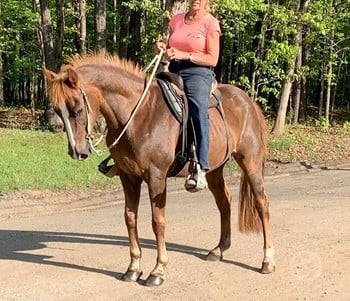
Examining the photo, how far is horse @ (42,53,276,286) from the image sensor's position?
5.04 m

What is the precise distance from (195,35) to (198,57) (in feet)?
0.74

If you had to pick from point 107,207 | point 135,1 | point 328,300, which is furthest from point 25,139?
point 328,300

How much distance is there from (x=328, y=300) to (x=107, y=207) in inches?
213

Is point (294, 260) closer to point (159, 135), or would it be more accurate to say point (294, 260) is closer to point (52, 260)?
point (159, 135)

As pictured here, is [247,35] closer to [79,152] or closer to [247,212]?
[247,212]

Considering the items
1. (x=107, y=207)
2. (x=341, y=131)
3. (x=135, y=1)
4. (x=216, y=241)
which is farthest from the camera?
(x=341, y=131)

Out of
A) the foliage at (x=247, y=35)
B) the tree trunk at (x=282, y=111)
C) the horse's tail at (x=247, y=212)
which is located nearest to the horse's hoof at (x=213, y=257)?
the horse's tail at (x=247, y=212)

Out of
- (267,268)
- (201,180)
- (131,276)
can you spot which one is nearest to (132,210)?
(131,276)

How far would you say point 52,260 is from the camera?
6.73 m

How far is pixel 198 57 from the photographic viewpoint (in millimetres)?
5711

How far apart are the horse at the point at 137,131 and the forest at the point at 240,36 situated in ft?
23.5

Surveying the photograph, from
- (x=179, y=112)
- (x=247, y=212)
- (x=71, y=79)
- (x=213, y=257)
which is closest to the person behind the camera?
(x=71, y=79)

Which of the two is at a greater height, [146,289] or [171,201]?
[146,289]

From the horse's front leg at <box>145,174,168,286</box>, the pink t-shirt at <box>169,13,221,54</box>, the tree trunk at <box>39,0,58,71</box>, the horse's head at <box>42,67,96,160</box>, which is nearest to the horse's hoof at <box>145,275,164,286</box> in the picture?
the horse's front leg at <box>145,174,168,286</box>
